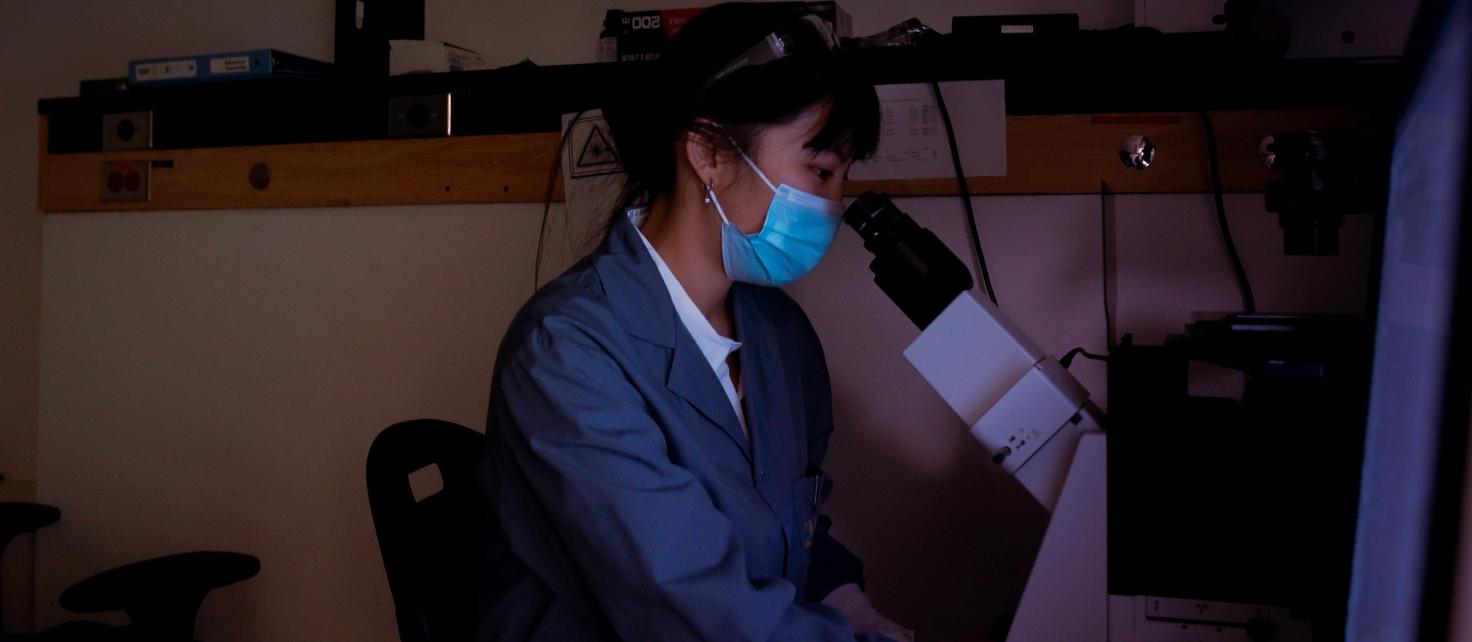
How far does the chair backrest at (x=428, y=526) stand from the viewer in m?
0.97

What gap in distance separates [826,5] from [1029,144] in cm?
39

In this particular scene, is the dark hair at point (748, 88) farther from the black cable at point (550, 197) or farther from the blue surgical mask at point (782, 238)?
the black cable at point (550, 197)

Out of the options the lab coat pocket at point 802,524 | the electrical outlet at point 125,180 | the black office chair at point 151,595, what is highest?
the electrical outlet at point 125,180

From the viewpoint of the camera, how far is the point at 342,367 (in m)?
1.83

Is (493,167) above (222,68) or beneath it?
beneath

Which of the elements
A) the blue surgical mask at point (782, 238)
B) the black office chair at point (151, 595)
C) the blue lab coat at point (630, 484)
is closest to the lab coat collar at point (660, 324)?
the blue lab coat at point (630, 484)

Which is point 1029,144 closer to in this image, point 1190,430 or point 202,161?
point 1190,430

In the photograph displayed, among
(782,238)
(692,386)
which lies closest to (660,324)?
(692,386)

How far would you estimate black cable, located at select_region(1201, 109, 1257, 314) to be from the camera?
1.42 m

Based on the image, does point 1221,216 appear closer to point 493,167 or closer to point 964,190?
point 964,190

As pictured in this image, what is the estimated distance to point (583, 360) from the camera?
103cm

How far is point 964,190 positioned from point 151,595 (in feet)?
4.62

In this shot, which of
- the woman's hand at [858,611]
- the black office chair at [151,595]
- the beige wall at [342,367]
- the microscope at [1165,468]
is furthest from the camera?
the beige wall at [342,367]

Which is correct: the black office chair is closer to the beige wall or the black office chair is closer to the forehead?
the beige wall
